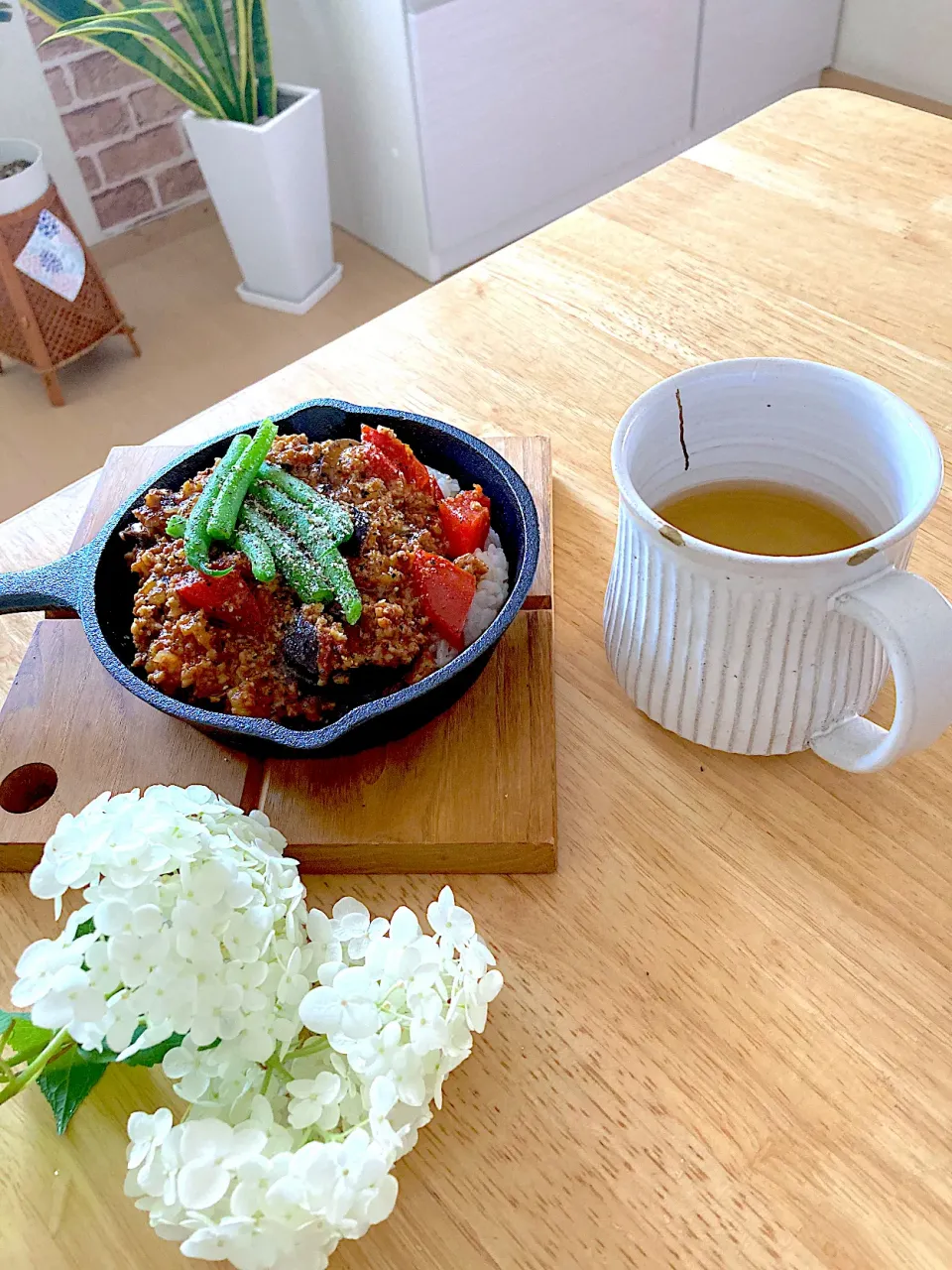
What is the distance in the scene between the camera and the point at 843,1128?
447 mm

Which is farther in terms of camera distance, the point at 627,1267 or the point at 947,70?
the point at 947,70

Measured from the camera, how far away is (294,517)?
597 mm

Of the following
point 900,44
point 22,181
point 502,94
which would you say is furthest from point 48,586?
point 900,44

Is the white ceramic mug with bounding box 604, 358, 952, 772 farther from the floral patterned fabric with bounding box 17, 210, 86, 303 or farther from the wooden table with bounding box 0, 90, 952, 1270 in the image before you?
the floral patterned fabric with bounding box 17, 210, 86, 303

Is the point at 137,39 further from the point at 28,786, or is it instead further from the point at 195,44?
the point at 28,786

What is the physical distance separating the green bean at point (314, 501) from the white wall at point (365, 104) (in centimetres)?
135

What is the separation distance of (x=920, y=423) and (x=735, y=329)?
1.24ft

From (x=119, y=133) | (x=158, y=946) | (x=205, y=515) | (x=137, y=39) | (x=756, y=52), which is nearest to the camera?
(x=158, y=946)

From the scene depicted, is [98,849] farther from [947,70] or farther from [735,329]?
[947,70]

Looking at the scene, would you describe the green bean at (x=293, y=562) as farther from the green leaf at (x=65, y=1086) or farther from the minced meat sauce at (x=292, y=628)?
the green leaf at (x=65, y=1086)

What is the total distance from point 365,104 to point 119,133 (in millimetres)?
523

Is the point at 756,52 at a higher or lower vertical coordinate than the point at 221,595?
lower

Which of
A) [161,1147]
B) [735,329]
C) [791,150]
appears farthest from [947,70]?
[161,1147]

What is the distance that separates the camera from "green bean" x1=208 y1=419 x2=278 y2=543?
585 millimetres
